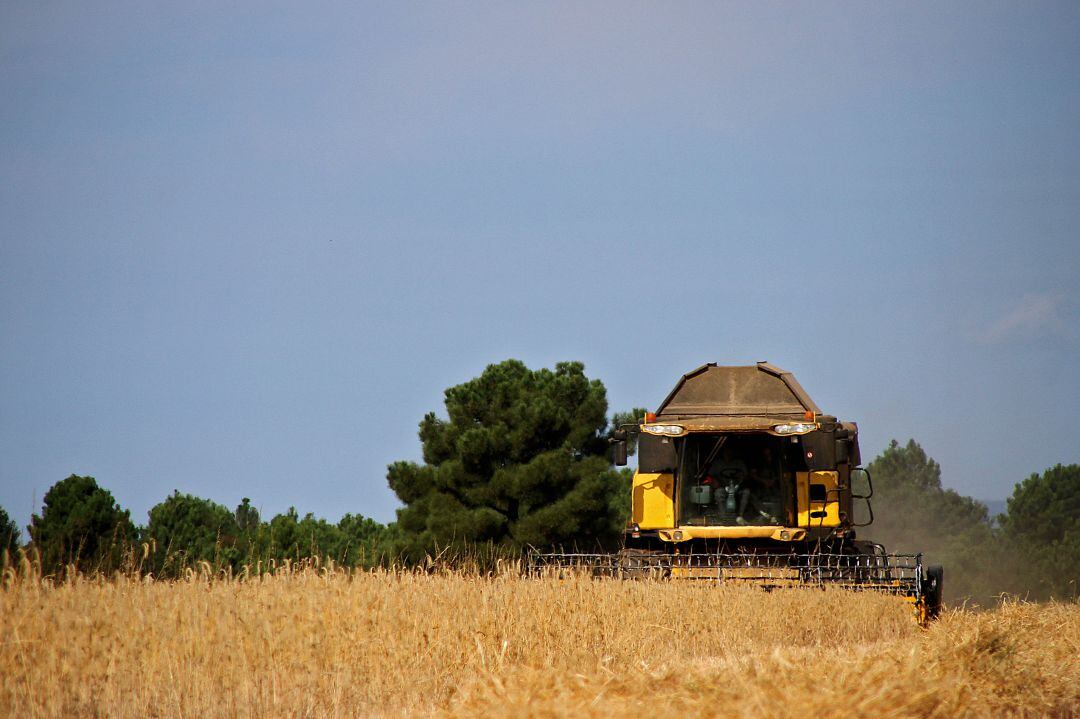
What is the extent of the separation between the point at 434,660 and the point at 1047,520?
3978 centimetres

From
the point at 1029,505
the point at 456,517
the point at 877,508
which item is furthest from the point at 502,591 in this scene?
the point at 877,508

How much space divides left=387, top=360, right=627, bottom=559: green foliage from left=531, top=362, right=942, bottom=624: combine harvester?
41.0ft

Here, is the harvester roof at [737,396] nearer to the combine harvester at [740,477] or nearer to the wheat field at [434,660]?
the combine harvester at [740,477]

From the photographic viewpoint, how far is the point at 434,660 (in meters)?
9.08

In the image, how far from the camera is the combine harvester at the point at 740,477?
622 inches

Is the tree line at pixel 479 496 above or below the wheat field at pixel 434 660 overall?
above

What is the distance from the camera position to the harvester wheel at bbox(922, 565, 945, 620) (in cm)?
1330

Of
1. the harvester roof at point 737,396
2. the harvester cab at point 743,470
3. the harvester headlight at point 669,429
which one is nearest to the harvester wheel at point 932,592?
the harvester cab at point 743,470

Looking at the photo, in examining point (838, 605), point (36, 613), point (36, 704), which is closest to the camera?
point (36, 704)

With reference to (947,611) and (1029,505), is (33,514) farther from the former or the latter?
(1029,505)

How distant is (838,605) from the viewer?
41.7 feet

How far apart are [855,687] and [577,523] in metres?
23.1

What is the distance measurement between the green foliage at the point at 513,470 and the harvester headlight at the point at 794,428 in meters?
14.2

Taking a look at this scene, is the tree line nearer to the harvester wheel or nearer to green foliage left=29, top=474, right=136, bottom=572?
green foliage left=29, top=474, right=136, bottom=572
